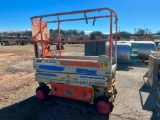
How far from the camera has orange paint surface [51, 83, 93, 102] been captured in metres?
5.21

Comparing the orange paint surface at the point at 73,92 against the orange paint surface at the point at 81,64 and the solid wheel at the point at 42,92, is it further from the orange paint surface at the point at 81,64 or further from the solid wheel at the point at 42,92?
the orange paint surface at the point at 81,64

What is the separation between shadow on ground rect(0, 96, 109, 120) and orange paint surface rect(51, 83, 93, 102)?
410 mm

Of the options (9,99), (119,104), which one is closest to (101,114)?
(119,104)

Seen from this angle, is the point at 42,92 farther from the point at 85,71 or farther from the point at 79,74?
the point at 85,71

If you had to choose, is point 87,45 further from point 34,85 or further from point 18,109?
point 18,109

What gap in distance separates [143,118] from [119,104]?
111cm

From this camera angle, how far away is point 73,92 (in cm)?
540

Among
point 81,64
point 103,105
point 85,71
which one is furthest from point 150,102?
point 81,64

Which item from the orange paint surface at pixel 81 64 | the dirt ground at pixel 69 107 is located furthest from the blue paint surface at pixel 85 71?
the dirt ground at pixel 69 107

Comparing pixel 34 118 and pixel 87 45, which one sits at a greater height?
pixel 87 45

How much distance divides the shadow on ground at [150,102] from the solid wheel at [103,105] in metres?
1.38

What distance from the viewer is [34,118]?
16.1 ft

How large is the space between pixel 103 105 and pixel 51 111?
1.76 meters

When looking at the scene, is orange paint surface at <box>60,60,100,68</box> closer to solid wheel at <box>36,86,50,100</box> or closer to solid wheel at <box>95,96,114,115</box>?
solid wheel at <box>95,96,114,115</box>
